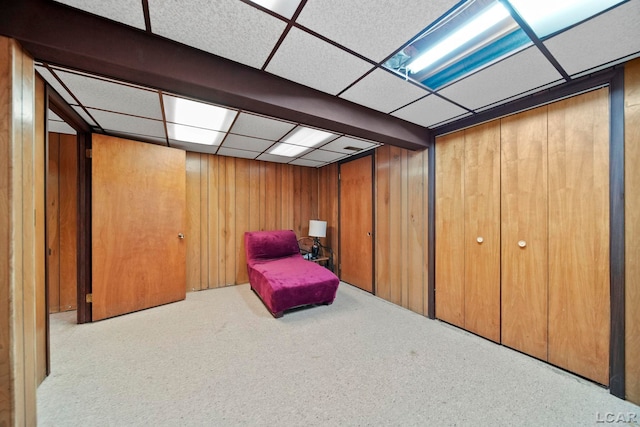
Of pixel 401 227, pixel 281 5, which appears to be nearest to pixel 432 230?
pixel 401 227

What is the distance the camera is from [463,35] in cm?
145

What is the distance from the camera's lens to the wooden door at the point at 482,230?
2.33m

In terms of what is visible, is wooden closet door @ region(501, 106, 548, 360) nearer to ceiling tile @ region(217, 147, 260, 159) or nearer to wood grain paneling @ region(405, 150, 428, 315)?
wood grain paneling @ region(405, 150, 428, 315)

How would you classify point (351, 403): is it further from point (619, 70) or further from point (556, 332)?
point (619, 70)

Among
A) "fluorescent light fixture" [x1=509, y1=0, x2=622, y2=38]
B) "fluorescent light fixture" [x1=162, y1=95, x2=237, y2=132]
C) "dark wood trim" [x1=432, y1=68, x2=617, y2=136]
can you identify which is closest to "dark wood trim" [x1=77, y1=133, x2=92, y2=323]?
"fluorescent light fixture" [x1=162, y1=95, x2=237, y2=132]

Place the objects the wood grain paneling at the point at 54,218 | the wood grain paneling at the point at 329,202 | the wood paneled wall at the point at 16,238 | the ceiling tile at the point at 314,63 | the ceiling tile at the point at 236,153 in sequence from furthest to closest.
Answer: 1. the wood grain paneling at the point at 329,202
2. the ceiling tile at the point at 236,153
3. the wood grain paneling at the point at 54,218
4. the ceiling tile at the point at 314,63
5. the wood paneled wall at the point at 16,238

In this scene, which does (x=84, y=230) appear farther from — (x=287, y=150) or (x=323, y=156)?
(x=323, y=156)

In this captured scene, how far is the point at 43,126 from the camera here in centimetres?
173

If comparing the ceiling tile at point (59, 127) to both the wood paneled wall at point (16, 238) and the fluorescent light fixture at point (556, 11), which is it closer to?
the wood paneled wall at point (16, 238)

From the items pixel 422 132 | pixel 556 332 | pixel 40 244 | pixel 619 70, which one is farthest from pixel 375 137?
pixel 40 244

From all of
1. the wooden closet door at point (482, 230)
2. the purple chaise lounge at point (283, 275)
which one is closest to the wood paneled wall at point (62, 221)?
the purple chaise lounge at point (283, 275)

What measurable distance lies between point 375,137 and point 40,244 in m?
3.04

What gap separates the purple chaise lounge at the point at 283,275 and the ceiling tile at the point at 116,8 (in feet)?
8.48

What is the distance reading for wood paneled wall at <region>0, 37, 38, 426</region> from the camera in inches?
44.4
